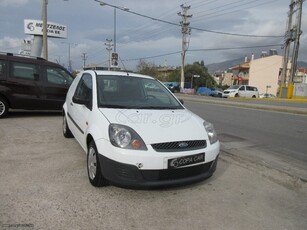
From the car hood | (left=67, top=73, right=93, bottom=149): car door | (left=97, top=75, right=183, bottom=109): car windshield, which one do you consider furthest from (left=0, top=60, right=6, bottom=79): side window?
the car hood

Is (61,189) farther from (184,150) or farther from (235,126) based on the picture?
(235,126)

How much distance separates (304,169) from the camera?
5180 millimetres

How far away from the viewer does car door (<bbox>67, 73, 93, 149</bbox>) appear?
4.47 m

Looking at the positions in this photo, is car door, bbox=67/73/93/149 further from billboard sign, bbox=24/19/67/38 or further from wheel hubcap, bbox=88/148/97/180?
billboard sign, bbox=24/19/67/38

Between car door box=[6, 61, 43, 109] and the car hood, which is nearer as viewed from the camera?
the car hood

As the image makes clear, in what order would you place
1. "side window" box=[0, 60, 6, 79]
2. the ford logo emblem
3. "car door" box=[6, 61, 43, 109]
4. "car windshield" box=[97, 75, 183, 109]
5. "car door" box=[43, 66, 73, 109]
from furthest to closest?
"car door" box=[43, 66, 73, 109]
"car door" box=[6, 61, 43, 109]
"side window" box=[0, 60, 6, 79]
"car windshield" box=[97, 75, 183, 109]
the ford logo emblem

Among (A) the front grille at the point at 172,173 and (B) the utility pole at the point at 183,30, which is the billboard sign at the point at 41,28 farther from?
(A) the front grille at the point at 172,173

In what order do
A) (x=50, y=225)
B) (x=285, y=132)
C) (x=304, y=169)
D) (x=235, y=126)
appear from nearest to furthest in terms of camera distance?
(x=50, y=225), (x=304, y=169), (x=285, y=132), (x=235, y=126)

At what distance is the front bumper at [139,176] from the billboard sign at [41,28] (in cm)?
3478

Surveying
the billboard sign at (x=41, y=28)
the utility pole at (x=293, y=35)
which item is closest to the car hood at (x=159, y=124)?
the utility pole at (x=293, y=35)

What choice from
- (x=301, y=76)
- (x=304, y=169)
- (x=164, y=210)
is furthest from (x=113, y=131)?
(x=301, y=76)

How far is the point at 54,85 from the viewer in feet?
29.4

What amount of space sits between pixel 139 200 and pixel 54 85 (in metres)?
6.41

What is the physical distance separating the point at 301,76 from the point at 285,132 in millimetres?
82957
